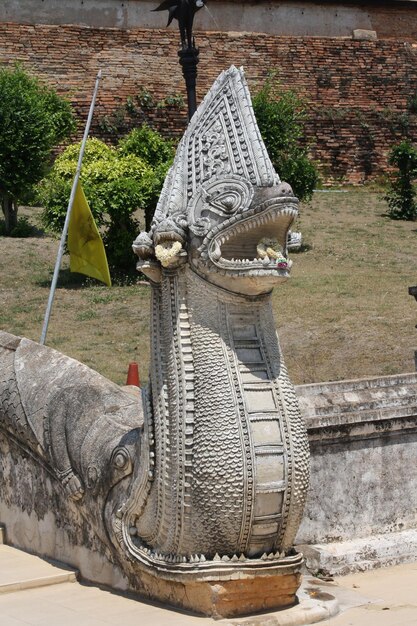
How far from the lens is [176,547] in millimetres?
5344

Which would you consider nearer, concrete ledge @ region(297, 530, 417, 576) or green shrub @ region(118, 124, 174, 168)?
concrete ledge @ region(297, 530, 417, 576)

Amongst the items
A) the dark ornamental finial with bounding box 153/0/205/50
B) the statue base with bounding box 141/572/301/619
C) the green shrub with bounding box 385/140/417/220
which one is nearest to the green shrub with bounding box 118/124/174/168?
the green shrub with bounding box 385/140/417/220

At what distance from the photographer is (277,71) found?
103 feet

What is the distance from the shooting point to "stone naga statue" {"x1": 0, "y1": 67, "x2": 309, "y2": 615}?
17.3 ft

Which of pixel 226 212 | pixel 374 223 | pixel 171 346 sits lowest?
pixel 374 223

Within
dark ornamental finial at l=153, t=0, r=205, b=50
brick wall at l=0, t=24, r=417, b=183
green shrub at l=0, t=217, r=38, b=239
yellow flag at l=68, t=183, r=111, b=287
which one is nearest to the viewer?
yellow flag at l=68, t=183, r=111, b=287

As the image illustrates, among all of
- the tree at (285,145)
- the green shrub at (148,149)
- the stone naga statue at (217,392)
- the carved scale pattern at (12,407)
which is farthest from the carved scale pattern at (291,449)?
the tree at (285,145)

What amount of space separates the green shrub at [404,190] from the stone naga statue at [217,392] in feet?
58.5

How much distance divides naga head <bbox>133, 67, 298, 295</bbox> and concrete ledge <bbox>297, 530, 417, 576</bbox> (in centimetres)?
158

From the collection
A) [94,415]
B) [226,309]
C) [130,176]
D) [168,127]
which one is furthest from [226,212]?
[168,127]

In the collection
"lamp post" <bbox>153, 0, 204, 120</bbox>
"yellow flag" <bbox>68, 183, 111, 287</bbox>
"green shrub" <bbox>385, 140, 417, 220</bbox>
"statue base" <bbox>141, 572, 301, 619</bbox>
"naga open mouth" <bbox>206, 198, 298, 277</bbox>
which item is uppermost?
"lamp post" <bbox>153, 0, 204, 120</bbox>

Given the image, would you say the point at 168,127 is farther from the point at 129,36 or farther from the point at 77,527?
the point at 77,527

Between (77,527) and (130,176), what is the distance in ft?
43.5

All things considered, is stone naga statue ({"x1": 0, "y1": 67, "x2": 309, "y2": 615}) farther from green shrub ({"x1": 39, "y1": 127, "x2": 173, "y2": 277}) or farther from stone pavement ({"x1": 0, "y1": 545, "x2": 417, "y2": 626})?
green shrub ({"x1": 39, "y1": 127, "x2": 173, "y2": 277})
